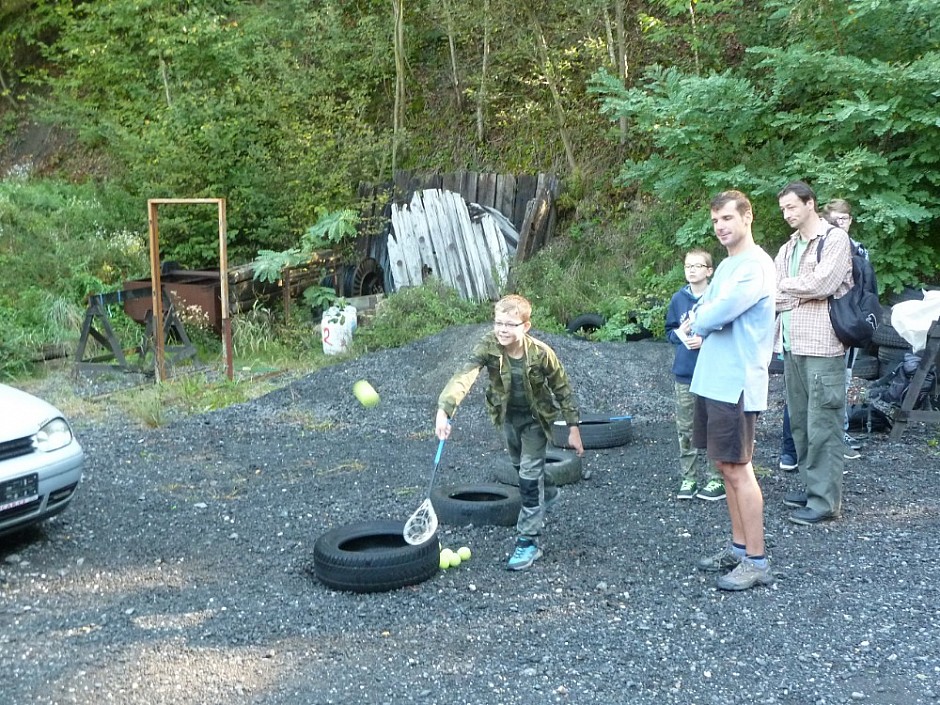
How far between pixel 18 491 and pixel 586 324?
8.13m

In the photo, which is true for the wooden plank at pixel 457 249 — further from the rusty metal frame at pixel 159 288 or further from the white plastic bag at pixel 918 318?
the white plastic bag at pixel 918 318

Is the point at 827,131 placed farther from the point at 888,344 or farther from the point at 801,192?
the point at 801,192

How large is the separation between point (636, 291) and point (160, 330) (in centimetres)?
585

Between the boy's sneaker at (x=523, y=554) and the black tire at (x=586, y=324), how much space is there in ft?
23.0

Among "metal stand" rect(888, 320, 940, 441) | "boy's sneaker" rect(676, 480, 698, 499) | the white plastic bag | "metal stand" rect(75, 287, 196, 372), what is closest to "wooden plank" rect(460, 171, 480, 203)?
"metal stand" rect(75, 287, 196, 372)

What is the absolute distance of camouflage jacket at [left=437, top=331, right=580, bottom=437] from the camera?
5348 mm

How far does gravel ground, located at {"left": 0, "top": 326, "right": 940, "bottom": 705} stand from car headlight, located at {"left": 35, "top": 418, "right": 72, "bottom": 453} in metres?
0.62

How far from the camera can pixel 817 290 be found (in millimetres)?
5988

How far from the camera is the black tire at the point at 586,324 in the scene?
41.0ft

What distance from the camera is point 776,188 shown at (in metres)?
10.4

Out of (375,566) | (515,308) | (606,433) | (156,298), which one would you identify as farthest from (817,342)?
(156,298)

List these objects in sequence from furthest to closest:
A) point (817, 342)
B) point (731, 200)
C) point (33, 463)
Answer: point (817, 342) → point (33, 463) → point (731, 200)

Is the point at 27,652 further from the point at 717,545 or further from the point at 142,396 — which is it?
the point at 142,396

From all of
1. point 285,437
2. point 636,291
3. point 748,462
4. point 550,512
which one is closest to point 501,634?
point 748,462
